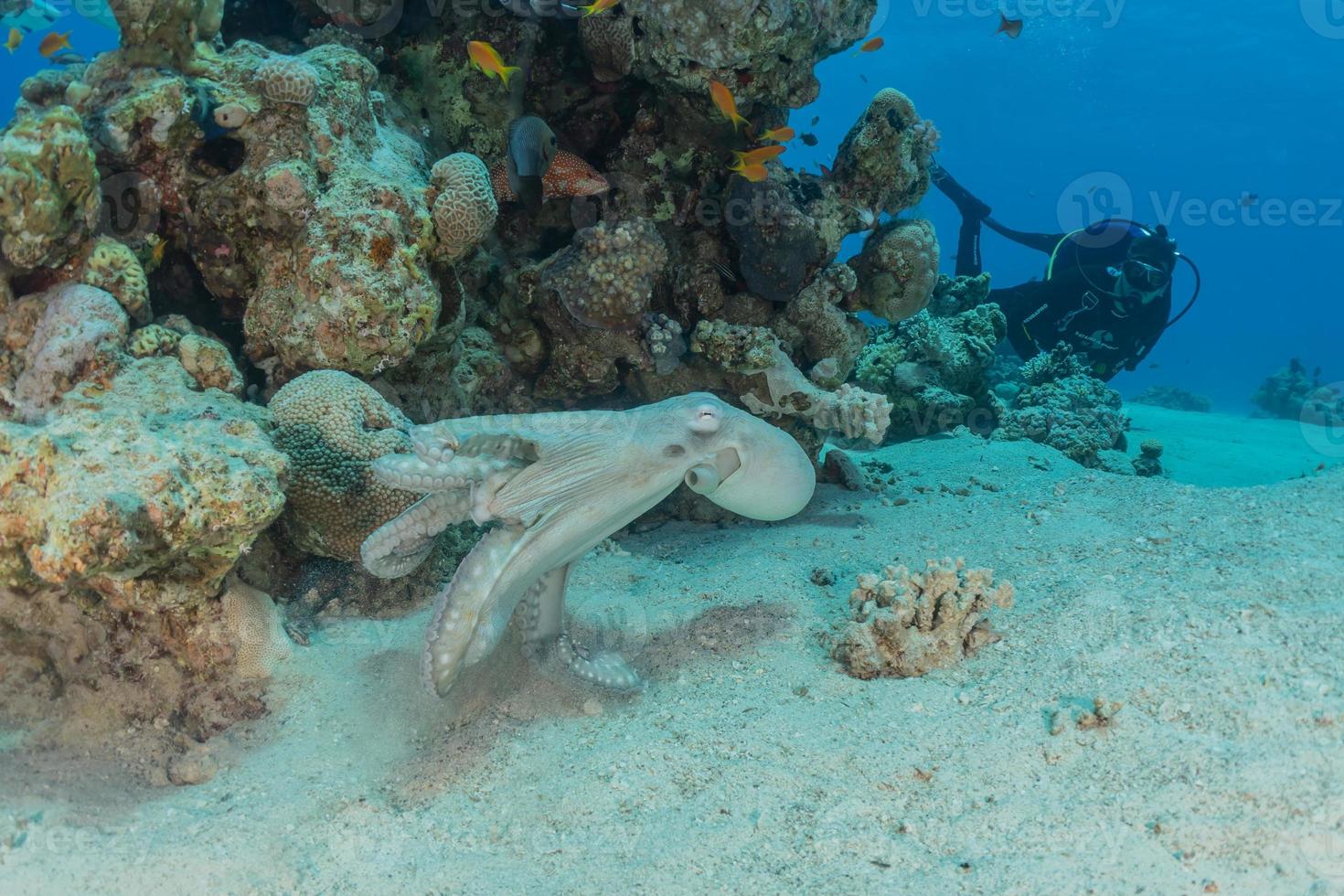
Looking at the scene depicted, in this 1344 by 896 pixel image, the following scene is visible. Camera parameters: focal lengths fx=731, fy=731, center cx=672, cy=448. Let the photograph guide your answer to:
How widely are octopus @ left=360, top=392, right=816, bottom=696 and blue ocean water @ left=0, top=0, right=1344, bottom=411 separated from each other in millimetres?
16217

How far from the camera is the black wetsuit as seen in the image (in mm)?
12594

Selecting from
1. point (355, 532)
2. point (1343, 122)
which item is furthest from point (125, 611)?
point (1343, 122)

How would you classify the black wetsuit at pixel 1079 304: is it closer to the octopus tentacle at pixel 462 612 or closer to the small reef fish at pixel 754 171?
the small reef fish at pixel 754 171

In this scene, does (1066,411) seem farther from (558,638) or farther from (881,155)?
(558,638)

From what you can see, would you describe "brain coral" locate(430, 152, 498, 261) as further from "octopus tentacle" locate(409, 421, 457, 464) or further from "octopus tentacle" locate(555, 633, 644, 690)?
"octopus tentacle" locate(555, 633, 644, 690)

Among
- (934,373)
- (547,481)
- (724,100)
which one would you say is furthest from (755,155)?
(934,373)

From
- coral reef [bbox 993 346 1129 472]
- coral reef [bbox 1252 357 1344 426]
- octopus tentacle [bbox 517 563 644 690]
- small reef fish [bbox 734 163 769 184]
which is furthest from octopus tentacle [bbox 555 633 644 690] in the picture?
coral reef [bbox 1252 357 1344 426]

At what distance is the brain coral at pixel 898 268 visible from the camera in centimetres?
689

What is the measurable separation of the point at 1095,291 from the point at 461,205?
11719 millimetres

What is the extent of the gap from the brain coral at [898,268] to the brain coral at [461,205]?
3.73 metres

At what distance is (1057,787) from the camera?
2701mm

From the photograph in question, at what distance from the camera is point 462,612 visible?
3025 mm

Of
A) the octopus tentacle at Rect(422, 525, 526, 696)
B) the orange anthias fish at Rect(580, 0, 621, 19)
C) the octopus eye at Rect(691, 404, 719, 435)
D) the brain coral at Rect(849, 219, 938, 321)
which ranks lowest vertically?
the octopus tentacle at Rect(422, 525, 526, 696)

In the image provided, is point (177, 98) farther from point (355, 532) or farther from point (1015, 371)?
point (1015, 371)
